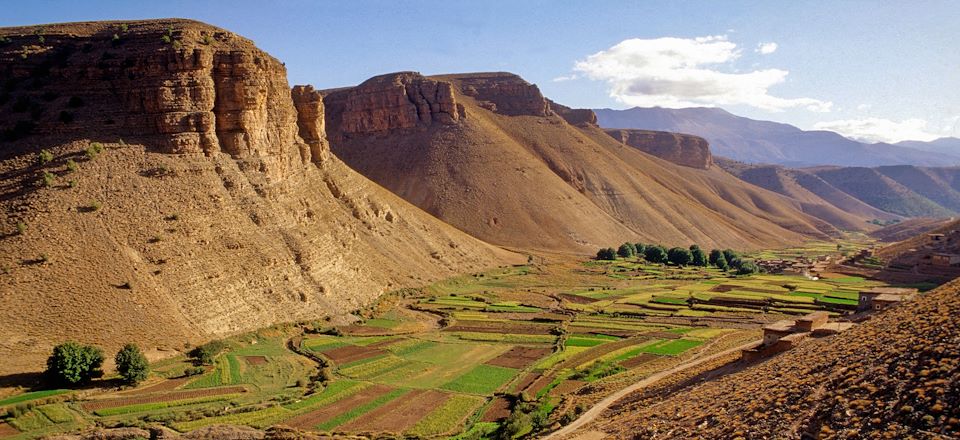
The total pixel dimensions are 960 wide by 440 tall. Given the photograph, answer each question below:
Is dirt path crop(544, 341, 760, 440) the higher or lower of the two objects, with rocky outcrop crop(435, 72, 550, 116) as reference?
lower

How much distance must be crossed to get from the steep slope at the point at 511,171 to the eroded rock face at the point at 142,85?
1944 inches

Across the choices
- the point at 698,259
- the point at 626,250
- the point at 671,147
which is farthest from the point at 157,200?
the point at 671,147

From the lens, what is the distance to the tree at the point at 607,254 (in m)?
92.4

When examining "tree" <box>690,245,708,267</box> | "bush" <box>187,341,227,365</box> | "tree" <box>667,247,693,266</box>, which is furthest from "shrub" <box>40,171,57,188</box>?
"tree" <box>690,245,708,267</box>

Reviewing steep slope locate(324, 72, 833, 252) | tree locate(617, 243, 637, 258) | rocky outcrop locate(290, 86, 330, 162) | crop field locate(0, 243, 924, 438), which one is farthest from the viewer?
steep slope locate(324, 72, 833, 252)

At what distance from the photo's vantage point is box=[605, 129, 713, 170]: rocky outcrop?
591ft

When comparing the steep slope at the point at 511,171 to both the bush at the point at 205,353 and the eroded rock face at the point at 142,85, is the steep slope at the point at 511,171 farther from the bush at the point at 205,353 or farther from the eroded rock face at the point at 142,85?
the bush at the point at 205,353

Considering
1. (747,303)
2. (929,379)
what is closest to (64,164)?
(929,379)

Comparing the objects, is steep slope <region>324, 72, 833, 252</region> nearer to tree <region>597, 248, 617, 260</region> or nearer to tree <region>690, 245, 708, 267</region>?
tree <region>597, 248, 617, 260</region>

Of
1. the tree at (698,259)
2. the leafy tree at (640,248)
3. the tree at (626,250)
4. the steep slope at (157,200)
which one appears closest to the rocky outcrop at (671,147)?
the leafy tree at (640,248)

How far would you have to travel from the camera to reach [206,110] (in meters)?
49.3

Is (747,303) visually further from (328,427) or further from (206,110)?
(206,110)

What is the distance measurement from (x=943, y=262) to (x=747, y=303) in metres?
25.8

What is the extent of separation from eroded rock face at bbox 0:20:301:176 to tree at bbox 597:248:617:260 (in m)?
52.9
